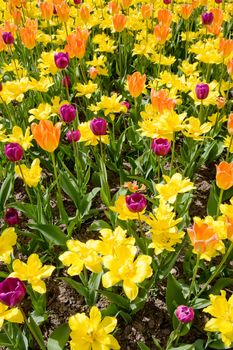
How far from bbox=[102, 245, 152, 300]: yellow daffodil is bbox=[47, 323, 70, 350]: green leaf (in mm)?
324

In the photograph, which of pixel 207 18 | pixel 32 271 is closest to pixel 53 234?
pixel 32 271

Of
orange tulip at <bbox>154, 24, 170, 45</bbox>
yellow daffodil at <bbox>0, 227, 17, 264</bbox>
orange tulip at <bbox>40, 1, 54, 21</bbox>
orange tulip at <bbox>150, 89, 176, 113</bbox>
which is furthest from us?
orange tulip at <bbox>40, 1, 54, 21</bbox>

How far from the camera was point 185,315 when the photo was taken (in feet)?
5.09

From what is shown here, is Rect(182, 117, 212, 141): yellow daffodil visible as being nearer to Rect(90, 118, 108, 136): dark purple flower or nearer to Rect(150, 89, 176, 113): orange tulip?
Rect(150, 89, 176, 113): orange tulip

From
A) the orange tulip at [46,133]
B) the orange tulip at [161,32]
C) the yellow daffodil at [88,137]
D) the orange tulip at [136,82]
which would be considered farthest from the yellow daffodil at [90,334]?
the orange tulip at [161,32]

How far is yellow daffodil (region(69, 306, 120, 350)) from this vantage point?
155 cm

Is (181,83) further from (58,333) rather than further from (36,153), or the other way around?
(58,333)

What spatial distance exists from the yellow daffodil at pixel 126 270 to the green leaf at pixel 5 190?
103 cm

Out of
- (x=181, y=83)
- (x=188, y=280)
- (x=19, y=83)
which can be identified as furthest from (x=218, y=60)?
(x=188, y=280)

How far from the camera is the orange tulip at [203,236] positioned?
153 cm

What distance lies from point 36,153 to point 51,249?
0.86m

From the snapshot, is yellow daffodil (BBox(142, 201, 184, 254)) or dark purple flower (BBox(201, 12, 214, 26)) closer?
yellow daffodil (BBox(142, 201, 184, 254))

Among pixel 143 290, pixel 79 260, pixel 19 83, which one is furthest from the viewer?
pixel 19 83

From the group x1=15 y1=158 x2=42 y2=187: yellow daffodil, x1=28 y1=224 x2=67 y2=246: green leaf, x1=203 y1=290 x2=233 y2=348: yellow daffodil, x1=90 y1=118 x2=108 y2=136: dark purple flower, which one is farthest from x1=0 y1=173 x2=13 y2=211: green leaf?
x1=203 y1=290 x2=233 y2=348: yellow daffodil
